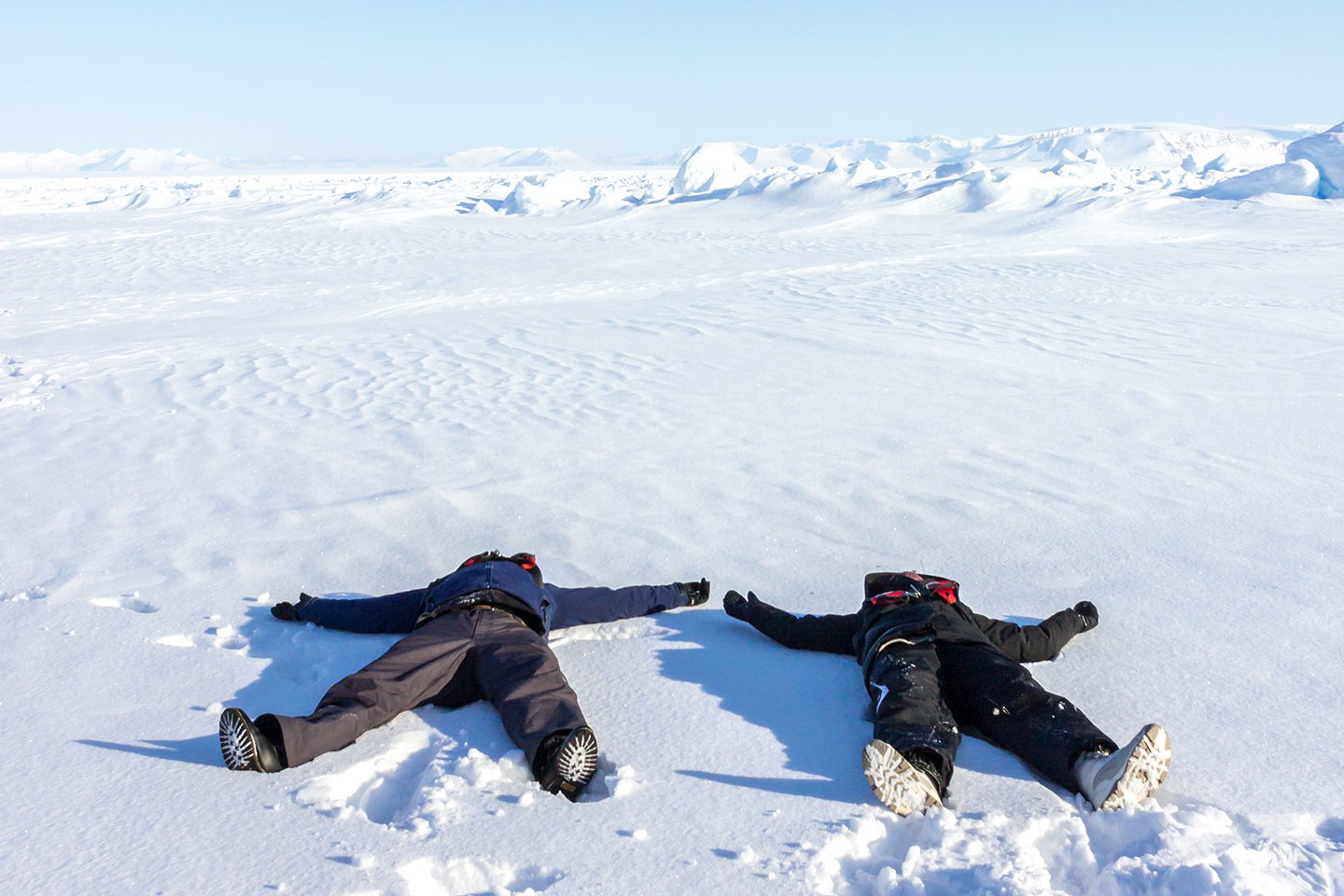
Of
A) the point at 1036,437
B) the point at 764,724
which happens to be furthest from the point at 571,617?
the point at 1036,437

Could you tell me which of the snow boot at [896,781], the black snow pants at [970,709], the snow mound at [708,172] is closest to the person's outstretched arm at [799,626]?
the black snow pants at [970,709]

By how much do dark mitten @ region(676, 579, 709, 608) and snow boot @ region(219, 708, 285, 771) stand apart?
58.3 inches

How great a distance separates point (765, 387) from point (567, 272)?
872cm

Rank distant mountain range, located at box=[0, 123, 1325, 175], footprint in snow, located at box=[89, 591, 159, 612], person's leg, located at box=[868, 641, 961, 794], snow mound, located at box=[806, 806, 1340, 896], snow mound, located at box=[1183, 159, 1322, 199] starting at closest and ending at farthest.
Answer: snow mound, located at box=[806, 806, 1340, 896]
person's leg, located at box=[868, 641, 961, 794]
footprint in snow, located at box=[89, 591, 159, 612]
snow mound, located at box=[1183, 159, 1322, 199]
distant mountain range, located at box=[0, 123, 1325, 175]

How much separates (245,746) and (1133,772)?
2027mm

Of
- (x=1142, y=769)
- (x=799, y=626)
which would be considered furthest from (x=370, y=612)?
(x=1142, y=769)

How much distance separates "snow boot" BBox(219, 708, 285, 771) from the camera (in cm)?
224

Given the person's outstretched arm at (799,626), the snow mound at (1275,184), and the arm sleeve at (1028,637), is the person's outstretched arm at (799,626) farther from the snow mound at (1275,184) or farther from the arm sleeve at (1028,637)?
the snow mound at (1275,184)

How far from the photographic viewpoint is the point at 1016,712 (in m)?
2.34

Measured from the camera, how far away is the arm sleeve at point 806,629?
296 cm

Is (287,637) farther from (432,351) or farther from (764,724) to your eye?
(432,351)

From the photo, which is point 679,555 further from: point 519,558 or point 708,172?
point 708,172

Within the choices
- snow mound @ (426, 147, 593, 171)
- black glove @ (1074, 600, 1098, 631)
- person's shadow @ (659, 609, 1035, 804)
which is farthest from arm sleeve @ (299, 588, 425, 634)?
Result: snow mound @ (426, 147, 593, 171)

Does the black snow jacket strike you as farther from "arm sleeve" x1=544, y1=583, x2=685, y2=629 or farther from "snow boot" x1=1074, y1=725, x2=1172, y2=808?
"snow boot" x1=1074, y1=725, x2=1172, y2=808
